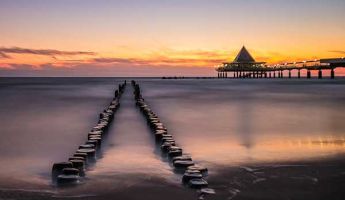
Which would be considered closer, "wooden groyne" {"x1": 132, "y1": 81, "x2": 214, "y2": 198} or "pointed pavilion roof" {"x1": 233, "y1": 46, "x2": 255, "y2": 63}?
"wooden groyne" {"x1": 132, "y1": 81, "x2": 214, "y2": 198}

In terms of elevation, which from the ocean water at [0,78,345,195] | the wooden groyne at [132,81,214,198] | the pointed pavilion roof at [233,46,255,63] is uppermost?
the pointed pavilion roof at [233,46,255,63]

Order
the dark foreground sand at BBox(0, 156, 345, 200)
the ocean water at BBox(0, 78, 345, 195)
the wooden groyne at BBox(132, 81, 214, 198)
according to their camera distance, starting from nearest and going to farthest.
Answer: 1. the dark foreground sand at BBox(0, 156, 345, 200)
2. the wooden groyne at BBox(132, 81, 214, 198)
3. the ocean water at BBox(0, 78, 345, 195)

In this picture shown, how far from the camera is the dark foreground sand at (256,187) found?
22.4 ft

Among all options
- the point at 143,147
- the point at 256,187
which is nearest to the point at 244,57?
the point at 143,147

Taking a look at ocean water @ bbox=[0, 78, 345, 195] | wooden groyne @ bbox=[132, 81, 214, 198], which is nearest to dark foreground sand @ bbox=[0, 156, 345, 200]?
wooden groyne @ bbox=[132, 81, 214, 198]

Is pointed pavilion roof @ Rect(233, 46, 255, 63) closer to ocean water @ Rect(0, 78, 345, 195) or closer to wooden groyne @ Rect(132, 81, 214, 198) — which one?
ocean water @ Rect(0, 78, 345, 195)

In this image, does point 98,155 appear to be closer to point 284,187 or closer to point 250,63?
point 284,187

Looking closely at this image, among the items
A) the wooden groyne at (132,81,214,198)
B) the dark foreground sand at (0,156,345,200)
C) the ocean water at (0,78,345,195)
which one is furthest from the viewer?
the ocean water at (0,78,345,195)

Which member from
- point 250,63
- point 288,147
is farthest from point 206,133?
point 250,63

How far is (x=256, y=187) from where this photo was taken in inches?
289

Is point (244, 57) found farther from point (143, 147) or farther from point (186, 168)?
point (186, 168)

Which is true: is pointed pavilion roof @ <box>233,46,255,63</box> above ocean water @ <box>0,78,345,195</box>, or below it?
above

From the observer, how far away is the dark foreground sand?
6.81 meters

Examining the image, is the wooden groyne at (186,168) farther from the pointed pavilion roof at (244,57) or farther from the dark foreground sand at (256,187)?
the pointed pavilion roof at (244,57)
